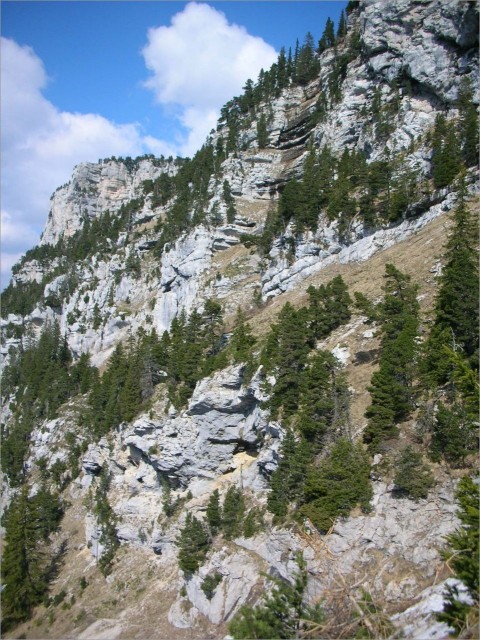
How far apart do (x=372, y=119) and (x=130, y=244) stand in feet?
216

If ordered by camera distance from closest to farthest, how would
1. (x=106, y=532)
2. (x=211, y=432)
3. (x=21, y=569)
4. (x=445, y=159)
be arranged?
(x=211, y=432), (x=21, y=569), (x=106, y=532), (x=445, y=159)

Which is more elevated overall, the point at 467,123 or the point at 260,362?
the point at 467,123

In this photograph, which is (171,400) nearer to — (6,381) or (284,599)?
(284,599)

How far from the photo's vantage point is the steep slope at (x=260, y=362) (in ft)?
82.1

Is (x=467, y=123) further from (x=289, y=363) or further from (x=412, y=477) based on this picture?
(x=412, y=477)

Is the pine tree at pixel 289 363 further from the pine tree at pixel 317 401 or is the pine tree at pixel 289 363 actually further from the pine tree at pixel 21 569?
the pine tree at pixel 21 569

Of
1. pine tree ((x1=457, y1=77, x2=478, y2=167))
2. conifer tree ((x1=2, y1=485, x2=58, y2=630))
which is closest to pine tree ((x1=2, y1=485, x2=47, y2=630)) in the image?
conifer tree ((x1=2, y1=485, x2=58, y2=630))

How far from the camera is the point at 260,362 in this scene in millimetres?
43312

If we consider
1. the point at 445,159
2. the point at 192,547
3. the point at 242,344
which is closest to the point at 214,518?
the point at 192,547

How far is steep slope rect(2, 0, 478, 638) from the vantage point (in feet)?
82.1

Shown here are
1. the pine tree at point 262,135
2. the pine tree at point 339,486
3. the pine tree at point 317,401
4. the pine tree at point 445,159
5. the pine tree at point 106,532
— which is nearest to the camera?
the pine tree at point 339,486

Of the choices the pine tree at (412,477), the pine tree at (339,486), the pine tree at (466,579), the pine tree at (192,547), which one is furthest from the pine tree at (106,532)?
the pine tree at (466,579)

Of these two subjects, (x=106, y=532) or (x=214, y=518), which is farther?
(x=106, y=532)

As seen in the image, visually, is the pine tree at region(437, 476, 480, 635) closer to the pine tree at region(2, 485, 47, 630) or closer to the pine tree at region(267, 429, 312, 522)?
the pine tree at region(267, 429, 312, 522)
